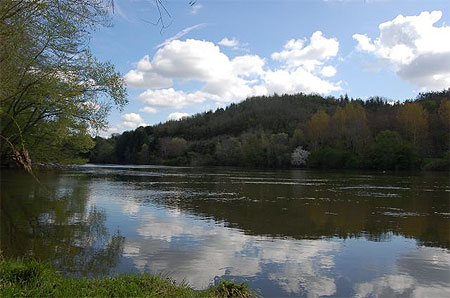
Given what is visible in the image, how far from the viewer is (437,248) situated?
14.0 meters

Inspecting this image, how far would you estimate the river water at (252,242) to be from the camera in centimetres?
1019

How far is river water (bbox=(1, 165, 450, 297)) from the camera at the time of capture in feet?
33.4

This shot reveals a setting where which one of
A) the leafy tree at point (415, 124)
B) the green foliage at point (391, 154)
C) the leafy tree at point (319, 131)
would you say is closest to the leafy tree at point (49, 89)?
the green foliage at point (391, 154)

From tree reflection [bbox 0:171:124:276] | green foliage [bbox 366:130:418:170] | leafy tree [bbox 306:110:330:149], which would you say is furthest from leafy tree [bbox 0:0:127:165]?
leafy tree [bbox 306:110:330:149]

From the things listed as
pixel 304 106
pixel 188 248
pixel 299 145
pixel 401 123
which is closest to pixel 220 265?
pixel 188 248

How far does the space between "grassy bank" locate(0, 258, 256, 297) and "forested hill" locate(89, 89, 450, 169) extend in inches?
1622

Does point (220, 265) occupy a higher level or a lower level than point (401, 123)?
lower

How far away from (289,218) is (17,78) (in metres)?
13.2

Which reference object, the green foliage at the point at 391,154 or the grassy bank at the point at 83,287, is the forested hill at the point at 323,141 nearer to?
the green foliage at the point at 391,154

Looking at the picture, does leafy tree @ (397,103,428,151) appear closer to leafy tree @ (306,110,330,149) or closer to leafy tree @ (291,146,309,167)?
leafy tree @ (306,110,330,149)

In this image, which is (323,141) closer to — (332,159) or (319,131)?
(319,131)

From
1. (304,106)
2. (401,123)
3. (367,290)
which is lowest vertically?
(367,290)

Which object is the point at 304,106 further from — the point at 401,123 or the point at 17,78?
the point at 17,78

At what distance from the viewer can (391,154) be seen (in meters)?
85.0
